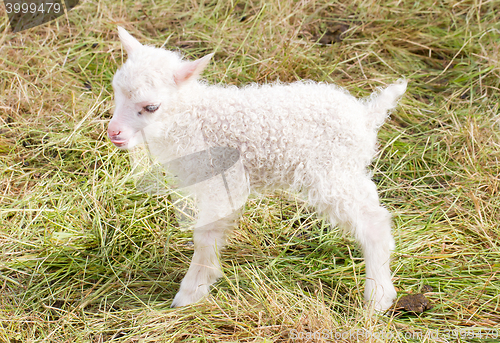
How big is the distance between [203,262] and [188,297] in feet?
0.81

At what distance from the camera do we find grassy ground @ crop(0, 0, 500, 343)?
97.0 inches

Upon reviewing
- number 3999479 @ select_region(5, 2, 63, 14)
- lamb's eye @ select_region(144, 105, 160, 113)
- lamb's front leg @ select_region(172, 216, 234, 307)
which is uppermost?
lamb's eye @ select_region(144, 105, 160, 113)

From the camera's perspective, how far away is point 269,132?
224 centimetres

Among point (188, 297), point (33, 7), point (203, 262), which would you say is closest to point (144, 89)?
point (203, 262)

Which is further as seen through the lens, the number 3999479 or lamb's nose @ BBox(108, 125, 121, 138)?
the number 3999479

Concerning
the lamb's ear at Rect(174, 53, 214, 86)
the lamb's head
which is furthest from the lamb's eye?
the lamb's ear at Rect(174, 53, 214, 86)

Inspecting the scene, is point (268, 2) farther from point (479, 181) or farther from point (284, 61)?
point (479, 181)

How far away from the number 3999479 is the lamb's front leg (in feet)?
11.1

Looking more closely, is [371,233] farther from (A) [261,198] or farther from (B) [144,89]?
(B) [144,89]

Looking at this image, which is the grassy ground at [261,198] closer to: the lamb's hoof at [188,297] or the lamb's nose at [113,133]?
the lamb's hoof at [188,297]

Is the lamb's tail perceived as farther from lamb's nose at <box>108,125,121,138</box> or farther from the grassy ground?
lamb's nose at <box>108,125,121,138</box>

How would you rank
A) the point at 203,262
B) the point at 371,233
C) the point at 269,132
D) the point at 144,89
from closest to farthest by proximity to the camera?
1. the point at 144,89
2. the point at 269,132
3. the point at 371,233
4. the point at 203,262

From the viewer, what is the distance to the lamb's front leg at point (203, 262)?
2.52 metres

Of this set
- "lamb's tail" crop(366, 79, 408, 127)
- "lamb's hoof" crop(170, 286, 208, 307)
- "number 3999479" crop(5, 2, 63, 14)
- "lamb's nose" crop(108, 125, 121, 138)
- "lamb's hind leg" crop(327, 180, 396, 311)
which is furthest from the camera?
"number 3999479" crop(5, 2, 63, 14)
